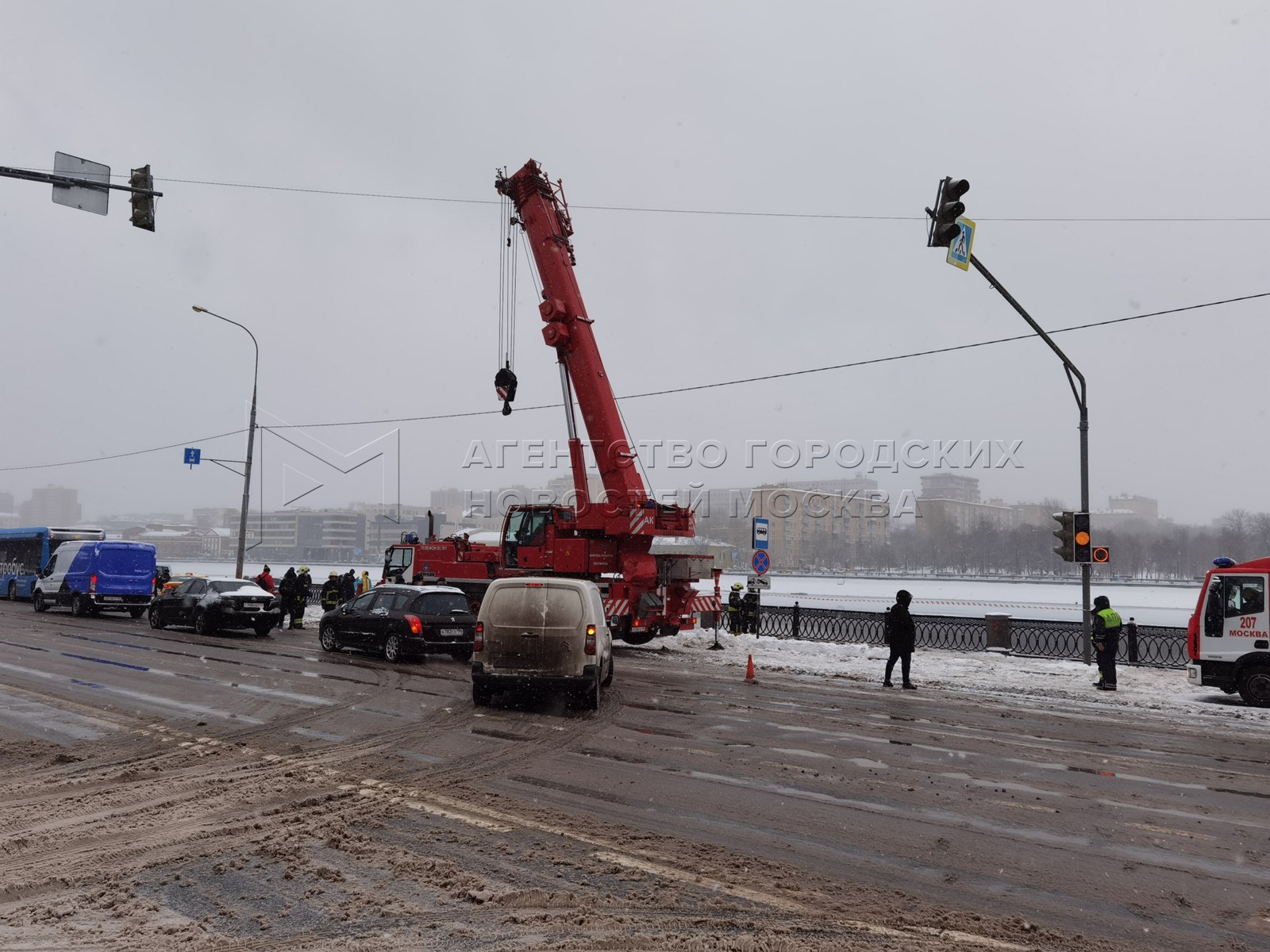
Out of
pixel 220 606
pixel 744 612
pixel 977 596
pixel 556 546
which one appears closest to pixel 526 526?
pixel 556 546

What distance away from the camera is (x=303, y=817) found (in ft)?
20.6

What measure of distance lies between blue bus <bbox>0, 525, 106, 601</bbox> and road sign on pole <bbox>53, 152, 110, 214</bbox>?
2662cm

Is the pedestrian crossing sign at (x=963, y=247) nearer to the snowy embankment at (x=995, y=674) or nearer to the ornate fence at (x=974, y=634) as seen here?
the snowy embankment at (x=995, y=674)

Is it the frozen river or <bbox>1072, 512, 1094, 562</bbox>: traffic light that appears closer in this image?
<bbox>1072, 512, 1094, 562</bbox>: traffic light

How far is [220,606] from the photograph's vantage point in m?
22.4

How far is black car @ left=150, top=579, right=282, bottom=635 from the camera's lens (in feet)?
73.7

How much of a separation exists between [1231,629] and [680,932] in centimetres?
1387

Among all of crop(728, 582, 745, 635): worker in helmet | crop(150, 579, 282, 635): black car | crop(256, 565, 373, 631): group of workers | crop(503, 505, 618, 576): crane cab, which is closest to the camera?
crop(503, 505, 618, 576): crane cab

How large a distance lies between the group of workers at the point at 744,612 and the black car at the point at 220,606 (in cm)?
1234

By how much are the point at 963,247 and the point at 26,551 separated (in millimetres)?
36098

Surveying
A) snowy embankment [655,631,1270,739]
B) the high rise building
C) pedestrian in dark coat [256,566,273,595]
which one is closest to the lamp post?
pedestrian in dark coat [256,566,273,595]

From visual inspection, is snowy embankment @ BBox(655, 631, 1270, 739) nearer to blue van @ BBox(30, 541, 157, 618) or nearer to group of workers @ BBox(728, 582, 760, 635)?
group of workers @ BBox(728, 582, 760, 635)

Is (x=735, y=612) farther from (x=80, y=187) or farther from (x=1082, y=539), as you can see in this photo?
(x=80, y=187)

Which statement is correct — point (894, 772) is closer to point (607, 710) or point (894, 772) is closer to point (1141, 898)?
point (1141, 898)
